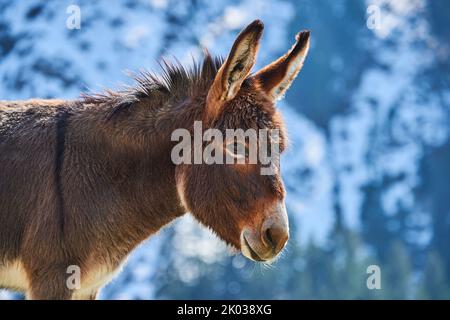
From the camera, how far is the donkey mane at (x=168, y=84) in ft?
17.3

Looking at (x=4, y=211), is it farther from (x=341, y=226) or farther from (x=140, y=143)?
(x=341, y=226)

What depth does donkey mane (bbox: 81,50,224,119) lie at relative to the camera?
17.3 feet

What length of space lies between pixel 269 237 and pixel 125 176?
1.19 metres

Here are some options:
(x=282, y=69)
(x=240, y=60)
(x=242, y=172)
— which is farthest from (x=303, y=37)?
(x=242, y=172)

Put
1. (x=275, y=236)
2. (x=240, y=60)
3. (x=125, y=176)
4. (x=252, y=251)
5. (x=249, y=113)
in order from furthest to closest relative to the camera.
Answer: (x=125, y=176) → (x=249, y=113) → (x=240, y=60) → (x=252, y=251) → (x=275, y=236)

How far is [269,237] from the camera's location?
453 cm

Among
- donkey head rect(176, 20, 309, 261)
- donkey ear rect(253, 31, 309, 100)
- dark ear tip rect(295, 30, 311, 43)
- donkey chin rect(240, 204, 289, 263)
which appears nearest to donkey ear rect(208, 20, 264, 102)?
donkey head rect(176, 20, 309, 261)

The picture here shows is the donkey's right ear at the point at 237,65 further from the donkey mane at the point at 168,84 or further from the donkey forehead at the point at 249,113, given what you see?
the donkey mane at the point at 168,84

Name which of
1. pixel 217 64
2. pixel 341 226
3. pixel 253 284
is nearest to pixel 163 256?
pixel 253 284

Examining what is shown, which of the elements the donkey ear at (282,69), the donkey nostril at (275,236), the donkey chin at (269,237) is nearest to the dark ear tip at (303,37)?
the donkey ear at (282,69)

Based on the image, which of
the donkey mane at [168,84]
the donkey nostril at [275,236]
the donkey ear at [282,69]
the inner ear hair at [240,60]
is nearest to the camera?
the donkey nostril at [275,236]

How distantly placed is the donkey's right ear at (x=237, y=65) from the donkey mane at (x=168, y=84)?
318 millimetres

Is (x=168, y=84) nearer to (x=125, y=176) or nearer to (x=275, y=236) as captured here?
(x=125, y=176)
